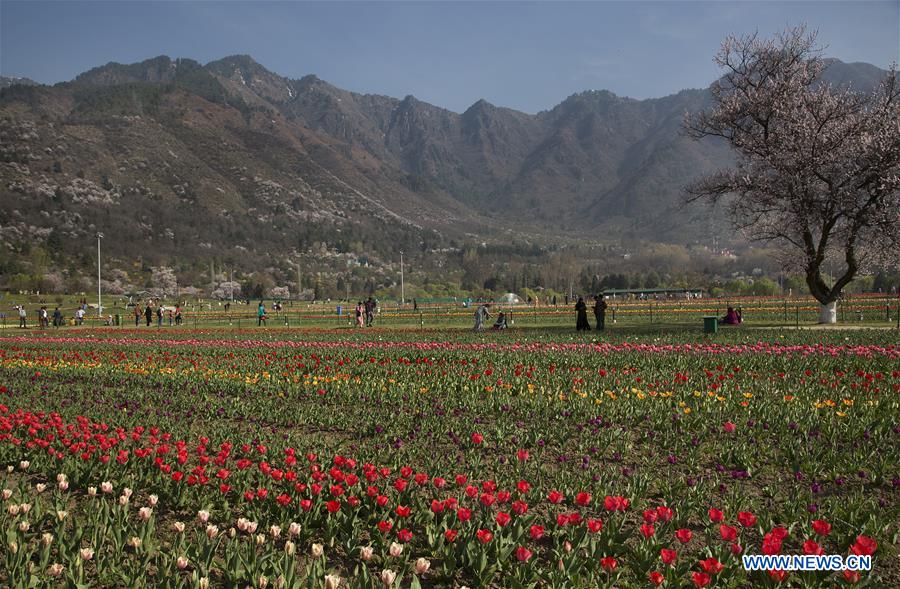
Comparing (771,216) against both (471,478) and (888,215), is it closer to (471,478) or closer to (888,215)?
(888,215)

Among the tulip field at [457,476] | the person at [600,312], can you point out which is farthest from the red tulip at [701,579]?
the person at [600,312]

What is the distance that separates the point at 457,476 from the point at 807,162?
28.2 metres

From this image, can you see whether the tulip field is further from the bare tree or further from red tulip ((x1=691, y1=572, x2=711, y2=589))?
the bare tree

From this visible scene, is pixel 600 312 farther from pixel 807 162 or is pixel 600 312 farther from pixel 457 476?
pixel 457 476

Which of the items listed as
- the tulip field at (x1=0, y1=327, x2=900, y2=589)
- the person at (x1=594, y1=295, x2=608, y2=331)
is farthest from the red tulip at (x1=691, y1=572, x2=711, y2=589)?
the person at (x1=594, y1=295, x2=608, y2=331)

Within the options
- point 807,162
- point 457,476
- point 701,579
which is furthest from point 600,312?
point 701,579

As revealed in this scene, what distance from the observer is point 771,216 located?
107 feet

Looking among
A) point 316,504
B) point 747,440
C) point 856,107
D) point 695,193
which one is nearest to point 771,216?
point 695,193

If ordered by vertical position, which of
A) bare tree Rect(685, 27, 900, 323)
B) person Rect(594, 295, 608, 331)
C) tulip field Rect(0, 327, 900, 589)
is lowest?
tulip field Rect(0, 327, 900, 589)

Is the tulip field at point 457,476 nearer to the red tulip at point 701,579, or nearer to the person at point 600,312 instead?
the red tulip at point 701,579

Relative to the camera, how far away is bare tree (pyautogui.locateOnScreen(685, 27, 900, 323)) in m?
27.6

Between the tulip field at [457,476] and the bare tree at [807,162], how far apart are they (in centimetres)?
1471

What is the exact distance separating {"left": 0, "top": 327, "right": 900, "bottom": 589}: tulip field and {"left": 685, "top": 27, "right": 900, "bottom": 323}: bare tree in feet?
48.3

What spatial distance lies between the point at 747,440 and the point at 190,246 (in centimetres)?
19829
